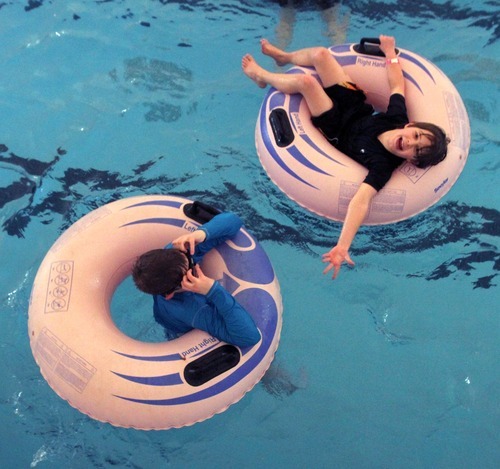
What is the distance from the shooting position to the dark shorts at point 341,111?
2936mm

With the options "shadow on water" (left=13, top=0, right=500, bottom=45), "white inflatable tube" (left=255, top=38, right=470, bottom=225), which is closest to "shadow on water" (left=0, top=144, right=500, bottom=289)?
"white inflatable tube" (left=255, top=38, right=470, bottom=225)

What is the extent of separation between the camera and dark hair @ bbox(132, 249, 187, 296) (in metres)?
2.09

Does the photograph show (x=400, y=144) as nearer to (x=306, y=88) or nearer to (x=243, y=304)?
(x=306, y=88)

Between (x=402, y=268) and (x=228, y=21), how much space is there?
6.46 ft

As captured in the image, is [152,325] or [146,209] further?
[152,325]

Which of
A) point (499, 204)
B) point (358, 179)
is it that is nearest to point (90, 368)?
point (358, 179)

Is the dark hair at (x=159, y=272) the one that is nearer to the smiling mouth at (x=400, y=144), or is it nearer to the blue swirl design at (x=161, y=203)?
the blue swirl design at (x=161, y=203)

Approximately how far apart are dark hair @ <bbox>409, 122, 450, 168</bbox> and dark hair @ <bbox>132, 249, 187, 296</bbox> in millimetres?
1217

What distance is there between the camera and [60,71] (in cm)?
371

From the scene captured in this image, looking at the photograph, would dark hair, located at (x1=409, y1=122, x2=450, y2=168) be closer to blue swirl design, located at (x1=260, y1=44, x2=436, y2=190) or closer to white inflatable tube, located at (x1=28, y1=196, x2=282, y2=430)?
blue swirl design, located at (x1=260, y1=44, x2=436, y2=190)

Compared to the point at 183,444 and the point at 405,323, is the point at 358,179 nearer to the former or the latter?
the point at 405,323

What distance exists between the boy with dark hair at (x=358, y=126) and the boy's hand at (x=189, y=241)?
22.4 inches

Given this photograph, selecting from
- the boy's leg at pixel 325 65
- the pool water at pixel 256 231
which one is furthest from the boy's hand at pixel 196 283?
the boy's leg at pixel 325 65

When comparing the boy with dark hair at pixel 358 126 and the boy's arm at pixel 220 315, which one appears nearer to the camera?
the boy's arm at pixel 220 315
